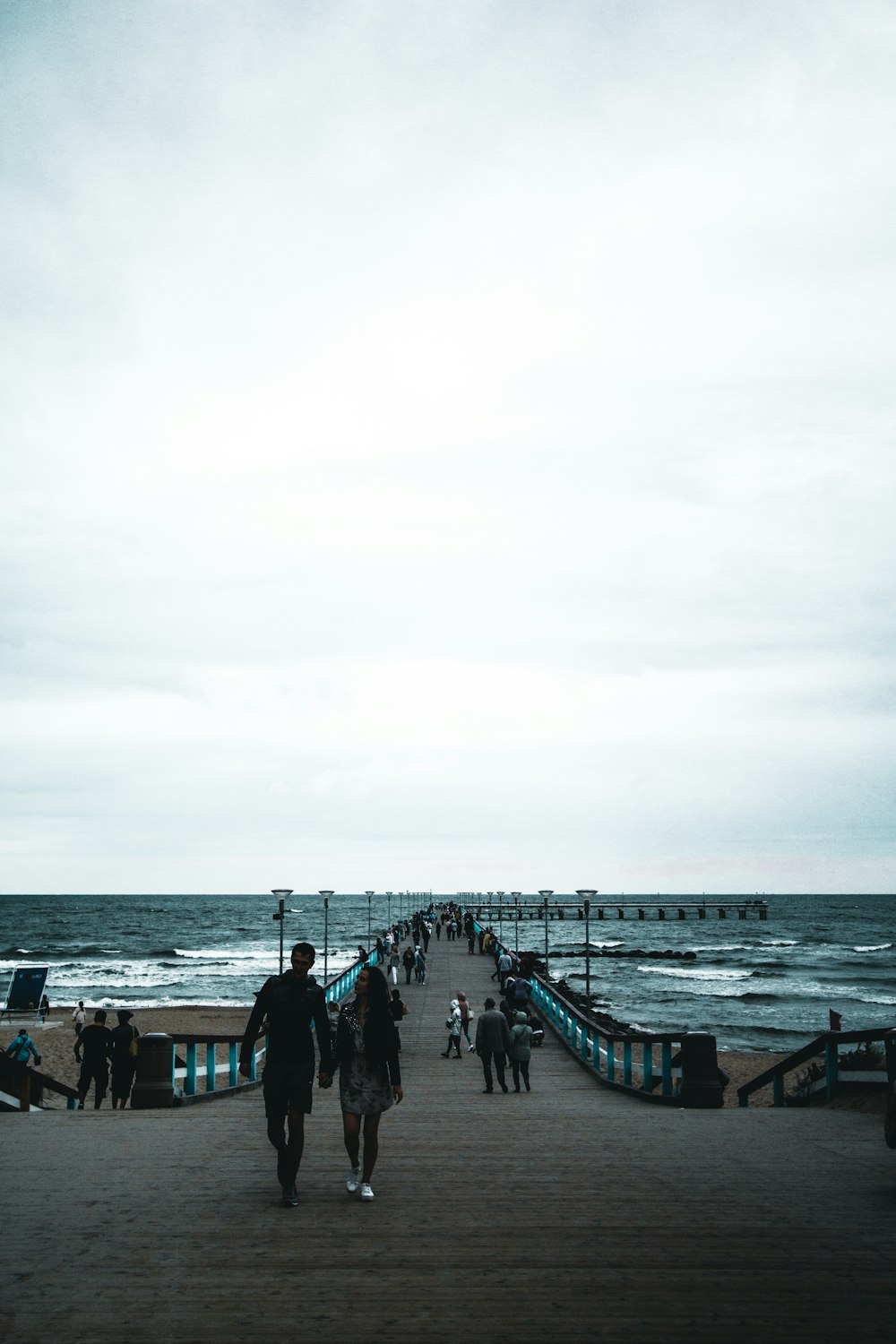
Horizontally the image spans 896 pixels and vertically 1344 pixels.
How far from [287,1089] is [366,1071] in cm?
57

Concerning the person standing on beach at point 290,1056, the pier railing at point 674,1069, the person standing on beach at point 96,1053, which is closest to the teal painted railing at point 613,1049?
the pier railing at point 674,1069

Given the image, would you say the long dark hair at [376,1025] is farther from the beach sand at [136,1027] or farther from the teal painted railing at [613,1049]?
the beach sand at [136,1027]

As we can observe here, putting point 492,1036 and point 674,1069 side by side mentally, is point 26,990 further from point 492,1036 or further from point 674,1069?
point 674,1069

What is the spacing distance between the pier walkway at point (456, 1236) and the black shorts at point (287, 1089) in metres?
0.60

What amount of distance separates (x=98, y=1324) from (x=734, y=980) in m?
64.7

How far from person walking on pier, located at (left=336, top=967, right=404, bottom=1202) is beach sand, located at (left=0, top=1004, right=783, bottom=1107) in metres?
14.9

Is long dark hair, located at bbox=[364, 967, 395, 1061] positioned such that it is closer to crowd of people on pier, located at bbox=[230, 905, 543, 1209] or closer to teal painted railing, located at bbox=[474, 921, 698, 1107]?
crowd of people on pier, located at bbox=[230, 905, 543, 1209]

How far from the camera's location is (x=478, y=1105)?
13.1 m

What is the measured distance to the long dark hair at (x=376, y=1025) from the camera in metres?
7.32

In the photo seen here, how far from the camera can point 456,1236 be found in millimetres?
6258

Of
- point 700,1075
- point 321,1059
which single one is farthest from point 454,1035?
point 321,1059

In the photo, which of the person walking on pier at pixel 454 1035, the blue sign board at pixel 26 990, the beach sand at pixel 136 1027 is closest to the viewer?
the person walking on pier at pixel 454 1035

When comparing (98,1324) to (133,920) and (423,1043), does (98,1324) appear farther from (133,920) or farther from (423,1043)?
(133,920)

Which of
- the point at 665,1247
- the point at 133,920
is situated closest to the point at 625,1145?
the point at 665,1247
